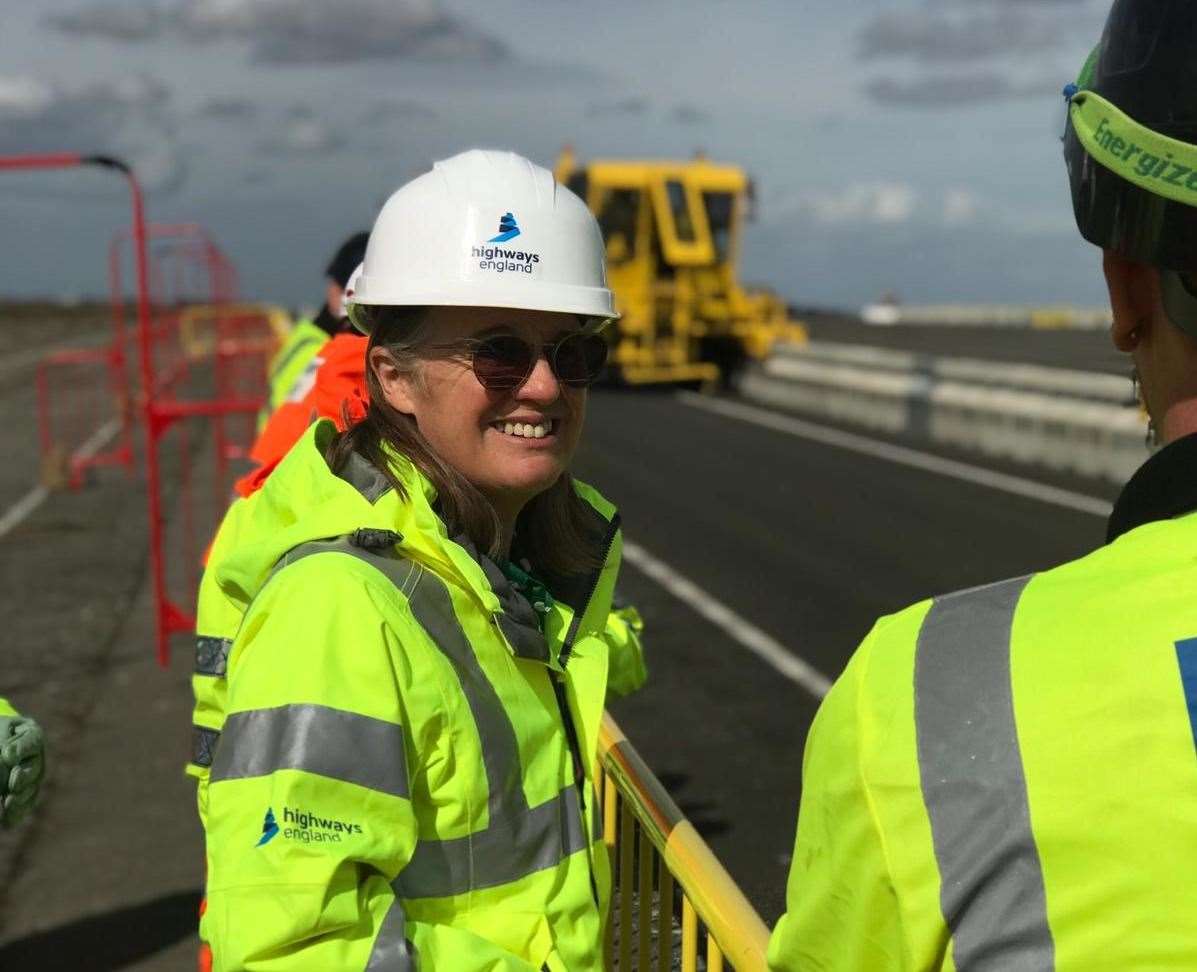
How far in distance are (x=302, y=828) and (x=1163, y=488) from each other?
1.12m

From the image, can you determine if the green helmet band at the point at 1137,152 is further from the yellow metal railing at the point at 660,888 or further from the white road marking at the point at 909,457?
the white road marking at the point at 909,457

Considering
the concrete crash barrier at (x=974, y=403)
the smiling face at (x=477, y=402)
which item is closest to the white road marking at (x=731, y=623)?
the concrete crash barrier at (x=974, y=403)

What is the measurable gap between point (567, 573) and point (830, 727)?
Result: 1405 millimetres

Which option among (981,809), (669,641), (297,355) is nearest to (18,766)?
(981,809)

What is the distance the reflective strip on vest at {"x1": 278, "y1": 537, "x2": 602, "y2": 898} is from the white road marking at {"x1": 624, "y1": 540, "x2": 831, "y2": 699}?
5.21m

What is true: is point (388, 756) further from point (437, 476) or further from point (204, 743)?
point (204, 743)

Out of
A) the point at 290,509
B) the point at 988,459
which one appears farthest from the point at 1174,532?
the point at 988,459

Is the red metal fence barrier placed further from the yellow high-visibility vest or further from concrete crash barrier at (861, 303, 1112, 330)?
concrete crash barrier at (861, 303, 1112, 330)

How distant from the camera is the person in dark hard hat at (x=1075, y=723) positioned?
100 cm

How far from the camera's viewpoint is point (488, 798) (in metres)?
1.98

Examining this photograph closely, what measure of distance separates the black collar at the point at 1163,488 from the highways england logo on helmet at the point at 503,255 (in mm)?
1364

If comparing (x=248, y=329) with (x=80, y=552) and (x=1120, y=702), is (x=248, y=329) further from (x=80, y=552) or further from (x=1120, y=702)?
(x=1120, y=702)

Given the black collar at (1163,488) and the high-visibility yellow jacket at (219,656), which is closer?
the black collar at (1163,488)

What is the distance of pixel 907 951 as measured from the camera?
1.09 m
